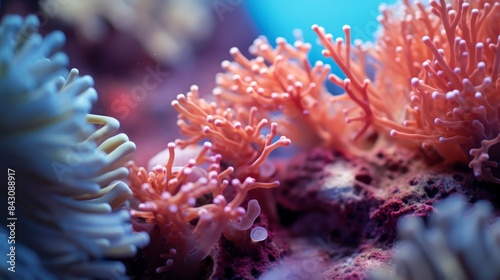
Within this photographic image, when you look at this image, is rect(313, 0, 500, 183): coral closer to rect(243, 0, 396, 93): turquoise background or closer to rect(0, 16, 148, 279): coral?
rect(0, 16, 148, 279): coral

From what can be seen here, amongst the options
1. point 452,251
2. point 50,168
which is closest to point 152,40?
point 50,168

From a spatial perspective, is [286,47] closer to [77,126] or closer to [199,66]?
[77,126]

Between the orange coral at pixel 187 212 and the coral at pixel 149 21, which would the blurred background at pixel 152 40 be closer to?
the coral at pixel 149 21

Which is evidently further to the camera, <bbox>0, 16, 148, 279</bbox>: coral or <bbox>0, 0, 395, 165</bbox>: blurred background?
<bbox>0, 0, 395, 165</bbox>: blurred background

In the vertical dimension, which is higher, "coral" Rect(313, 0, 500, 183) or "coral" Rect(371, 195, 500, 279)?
"coral" Rect(313, 0, 500, 183)

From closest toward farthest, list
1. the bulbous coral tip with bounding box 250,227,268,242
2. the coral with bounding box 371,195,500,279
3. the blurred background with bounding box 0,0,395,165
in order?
the coral with bounding box 371,195,500,279 → the bulbous coral tip with bounding box 250,227,268,242 → the blurred background with bounding box 0,0,395,165

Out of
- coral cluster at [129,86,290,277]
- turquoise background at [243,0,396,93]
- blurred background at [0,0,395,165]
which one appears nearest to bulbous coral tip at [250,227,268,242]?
coral cluster at [129,86,290,277]
